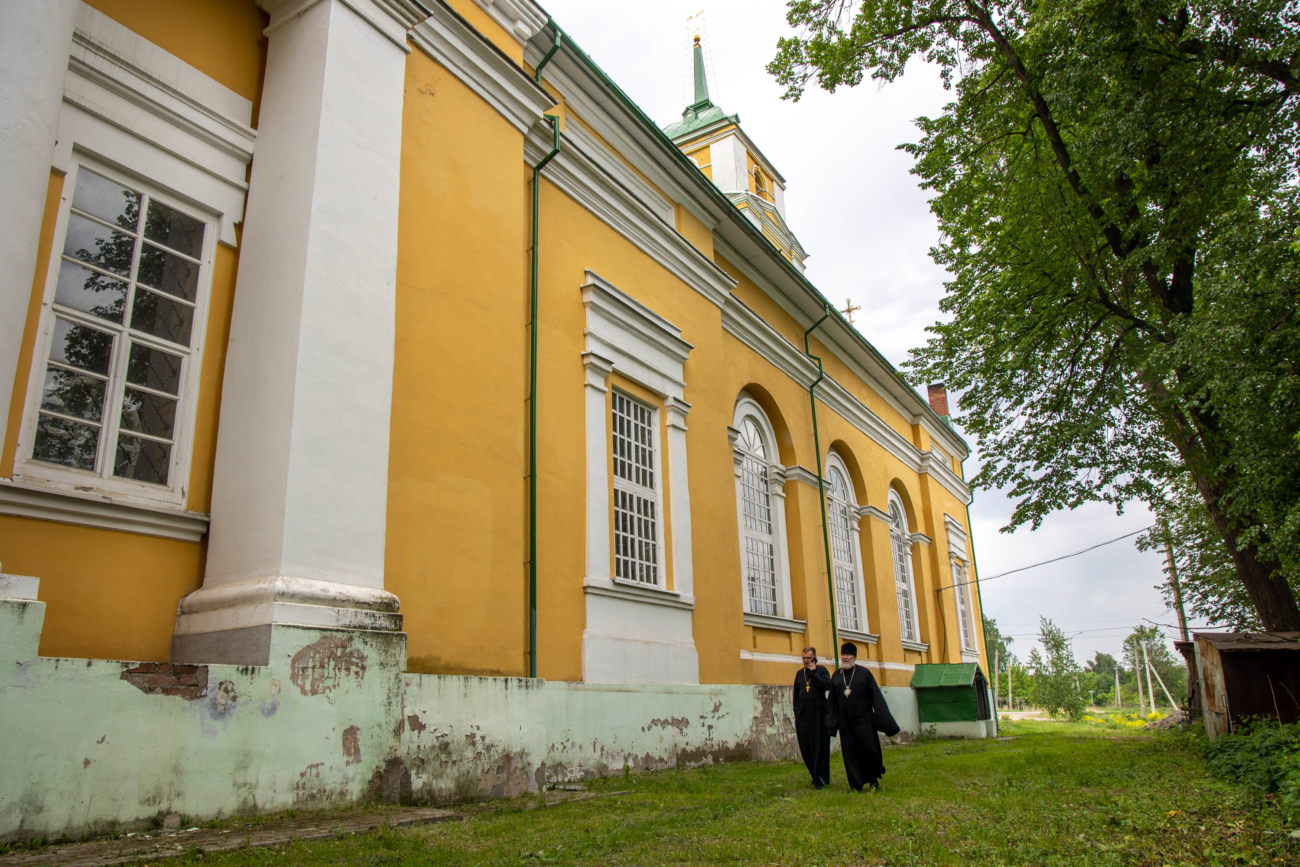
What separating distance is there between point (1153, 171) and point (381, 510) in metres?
10.5

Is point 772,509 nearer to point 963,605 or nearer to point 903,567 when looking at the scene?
point 903,567

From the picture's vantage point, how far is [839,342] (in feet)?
67.5

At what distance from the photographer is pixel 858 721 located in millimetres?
8500

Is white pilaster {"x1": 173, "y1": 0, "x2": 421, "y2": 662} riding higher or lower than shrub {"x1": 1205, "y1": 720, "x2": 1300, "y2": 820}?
higher

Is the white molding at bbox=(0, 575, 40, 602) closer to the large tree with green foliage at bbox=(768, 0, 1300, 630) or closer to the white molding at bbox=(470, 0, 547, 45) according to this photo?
the white molding at bbox=(470, 0, 547, 45)

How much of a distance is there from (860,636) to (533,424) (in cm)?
1202

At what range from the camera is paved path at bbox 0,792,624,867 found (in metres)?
4.06

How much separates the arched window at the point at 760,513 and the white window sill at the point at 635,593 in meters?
3.58

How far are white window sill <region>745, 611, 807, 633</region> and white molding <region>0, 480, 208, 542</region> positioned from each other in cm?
943

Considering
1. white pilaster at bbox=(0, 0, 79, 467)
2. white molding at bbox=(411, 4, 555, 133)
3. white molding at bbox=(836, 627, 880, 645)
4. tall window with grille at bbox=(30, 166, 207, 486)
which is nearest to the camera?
white pilaster at bbox=(0, 0, 79, 467)

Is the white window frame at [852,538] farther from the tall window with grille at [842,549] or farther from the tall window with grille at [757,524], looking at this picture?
the tall window with grille at [757,524]

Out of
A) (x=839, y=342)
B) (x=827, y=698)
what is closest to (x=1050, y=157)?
(x=839, y=342)

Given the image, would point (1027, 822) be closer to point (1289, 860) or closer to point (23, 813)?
point (1289, 860)

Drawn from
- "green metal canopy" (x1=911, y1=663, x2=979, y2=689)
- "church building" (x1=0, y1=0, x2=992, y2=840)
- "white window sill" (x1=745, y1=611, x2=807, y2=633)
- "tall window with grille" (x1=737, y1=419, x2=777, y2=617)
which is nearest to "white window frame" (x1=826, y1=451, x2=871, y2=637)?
"green metal canopy" (x1=911, y1=663, x2=979, y2=689)
